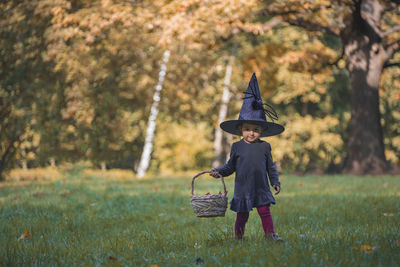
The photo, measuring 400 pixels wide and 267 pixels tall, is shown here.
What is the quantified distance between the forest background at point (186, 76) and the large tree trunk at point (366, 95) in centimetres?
4

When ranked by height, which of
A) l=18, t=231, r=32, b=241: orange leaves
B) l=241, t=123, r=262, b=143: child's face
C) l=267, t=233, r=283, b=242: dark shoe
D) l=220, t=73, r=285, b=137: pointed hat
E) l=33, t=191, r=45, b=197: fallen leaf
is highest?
l=220, t=73, r=285, b=137: pointed hat

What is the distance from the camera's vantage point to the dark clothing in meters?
4.32

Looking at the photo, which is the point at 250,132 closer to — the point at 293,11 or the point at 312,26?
the point at 293,11

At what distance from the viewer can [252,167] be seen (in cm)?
438

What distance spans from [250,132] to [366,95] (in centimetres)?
1215

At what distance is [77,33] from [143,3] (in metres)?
2.55

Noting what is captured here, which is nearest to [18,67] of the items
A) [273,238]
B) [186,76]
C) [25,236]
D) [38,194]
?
[38,194]

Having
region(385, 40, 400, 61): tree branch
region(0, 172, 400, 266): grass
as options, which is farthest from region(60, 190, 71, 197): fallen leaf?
region(385, 40, 400, 61): tree branch

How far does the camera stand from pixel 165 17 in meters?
12.8

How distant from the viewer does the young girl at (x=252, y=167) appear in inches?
170

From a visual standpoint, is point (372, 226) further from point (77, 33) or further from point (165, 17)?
point (77, 33)

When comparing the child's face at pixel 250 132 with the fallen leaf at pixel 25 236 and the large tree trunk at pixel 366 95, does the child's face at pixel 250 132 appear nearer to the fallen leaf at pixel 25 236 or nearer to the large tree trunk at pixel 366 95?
the fallen leaf at pixel 25 236

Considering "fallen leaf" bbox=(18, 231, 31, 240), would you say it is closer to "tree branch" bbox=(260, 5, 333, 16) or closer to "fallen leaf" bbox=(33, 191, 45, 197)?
"fallen leaf" bbox=(33, 191, 45, 197)

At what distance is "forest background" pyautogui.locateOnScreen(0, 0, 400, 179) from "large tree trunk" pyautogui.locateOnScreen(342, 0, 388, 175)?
0.04 metres
